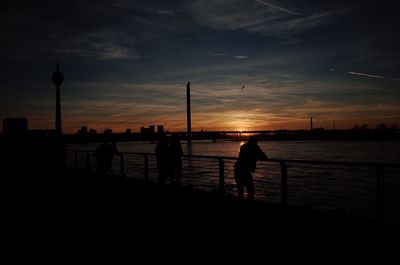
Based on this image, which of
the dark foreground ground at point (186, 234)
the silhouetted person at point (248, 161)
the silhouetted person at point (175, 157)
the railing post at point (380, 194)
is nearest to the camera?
the dark foreground ground at point (186, 234)

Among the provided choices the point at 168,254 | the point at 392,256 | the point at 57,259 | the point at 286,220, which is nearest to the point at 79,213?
the point at 57,259

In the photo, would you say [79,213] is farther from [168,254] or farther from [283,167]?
[283,167]

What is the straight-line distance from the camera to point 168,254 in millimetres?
4656

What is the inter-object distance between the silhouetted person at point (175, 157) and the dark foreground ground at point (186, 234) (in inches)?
89.4

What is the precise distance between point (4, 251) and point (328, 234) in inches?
168

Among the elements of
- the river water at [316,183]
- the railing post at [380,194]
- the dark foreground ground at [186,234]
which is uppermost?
the railing post at [380,194]

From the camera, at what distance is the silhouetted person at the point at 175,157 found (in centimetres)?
1058

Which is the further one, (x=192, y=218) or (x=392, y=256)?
(x=192, y=218)

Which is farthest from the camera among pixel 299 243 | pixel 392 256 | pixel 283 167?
pixel 283 167

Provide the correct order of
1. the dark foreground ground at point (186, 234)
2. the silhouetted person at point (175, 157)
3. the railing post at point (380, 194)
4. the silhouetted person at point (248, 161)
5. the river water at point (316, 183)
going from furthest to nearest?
the river water at point (316, 183) < the silhouetted person at point (175, 157) < the silhouetted person at point (248, 161) < the railing post at point (380, 194) < the dark foreground ground at point (186, 234)

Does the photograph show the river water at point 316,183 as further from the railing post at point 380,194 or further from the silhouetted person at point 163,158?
the silhouetted person at point 163,158

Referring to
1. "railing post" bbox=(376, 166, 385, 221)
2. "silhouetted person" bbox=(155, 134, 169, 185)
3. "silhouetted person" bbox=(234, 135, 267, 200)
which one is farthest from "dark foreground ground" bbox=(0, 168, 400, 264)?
"silhouetted person" bbox=(155, 134, 169, 185)

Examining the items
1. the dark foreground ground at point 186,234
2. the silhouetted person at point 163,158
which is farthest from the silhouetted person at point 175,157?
the dark foreground ground at point 186,234

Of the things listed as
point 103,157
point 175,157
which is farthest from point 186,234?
point 103,157
